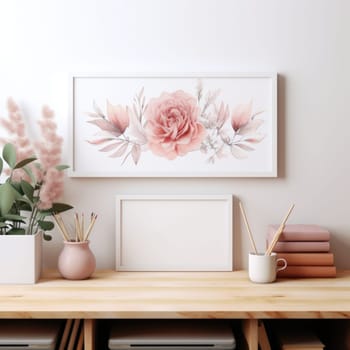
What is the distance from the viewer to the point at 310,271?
1688mm

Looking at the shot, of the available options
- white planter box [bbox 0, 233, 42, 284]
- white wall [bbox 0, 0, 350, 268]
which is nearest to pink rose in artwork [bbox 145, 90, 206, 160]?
white wall [bbox 0, 0, 350, 268]

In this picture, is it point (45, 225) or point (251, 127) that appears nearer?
point (45, 225)

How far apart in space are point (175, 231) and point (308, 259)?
0.49 m

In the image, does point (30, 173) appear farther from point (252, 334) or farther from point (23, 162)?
point (252, 334)

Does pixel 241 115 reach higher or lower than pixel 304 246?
higher

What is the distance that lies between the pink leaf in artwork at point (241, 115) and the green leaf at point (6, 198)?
82 centimetres

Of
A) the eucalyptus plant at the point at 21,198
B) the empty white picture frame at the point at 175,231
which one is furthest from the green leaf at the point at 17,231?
the empty white picture frame at the point at 175,231

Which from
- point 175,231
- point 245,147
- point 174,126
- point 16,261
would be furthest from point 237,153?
point 16,261

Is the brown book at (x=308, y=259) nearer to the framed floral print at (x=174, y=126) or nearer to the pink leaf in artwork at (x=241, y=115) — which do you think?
the framed floral print at (x=174, y=126)

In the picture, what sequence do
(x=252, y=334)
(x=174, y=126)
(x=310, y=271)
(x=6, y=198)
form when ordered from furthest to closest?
1. (x=174, y=126)
2. (x=310, y=271)
3. (x=6, y=198)
4. (x=252, y=334)

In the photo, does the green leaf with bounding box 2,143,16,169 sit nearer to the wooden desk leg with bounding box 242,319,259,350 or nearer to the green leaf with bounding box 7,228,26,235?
the green leaf with bounding box 7,228,26,235

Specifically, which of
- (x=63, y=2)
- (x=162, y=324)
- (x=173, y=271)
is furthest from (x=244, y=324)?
(x=63, y=2)

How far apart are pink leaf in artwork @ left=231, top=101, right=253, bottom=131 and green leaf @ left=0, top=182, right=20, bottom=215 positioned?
824 mm

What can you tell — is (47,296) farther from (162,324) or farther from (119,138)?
(119,138)
